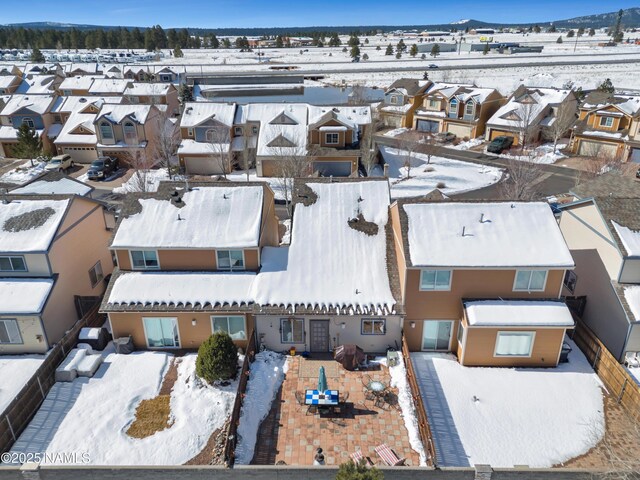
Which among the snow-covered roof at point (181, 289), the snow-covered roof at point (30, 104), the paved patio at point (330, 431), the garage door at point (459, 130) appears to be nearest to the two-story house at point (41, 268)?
the snow-covered roof at point (181, 289)

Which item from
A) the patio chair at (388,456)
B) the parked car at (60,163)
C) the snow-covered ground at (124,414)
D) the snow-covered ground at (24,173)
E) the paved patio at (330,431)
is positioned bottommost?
the paved patio at (330,431)

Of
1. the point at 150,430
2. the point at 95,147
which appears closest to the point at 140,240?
the point at 150,430

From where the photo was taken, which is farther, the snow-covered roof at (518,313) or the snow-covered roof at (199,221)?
the snow-covered roof at (199,221)

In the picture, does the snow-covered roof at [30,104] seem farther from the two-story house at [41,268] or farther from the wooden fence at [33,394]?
the wooden fence at [33,394]

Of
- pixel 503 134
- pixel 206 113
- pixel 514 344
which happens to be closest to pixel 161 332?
pixel 514 344

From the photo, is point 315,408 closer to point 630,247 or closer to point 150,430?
point 150,430

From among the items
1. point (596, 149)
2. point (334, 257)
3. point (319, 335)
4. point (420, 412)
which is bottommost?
point (420, 412)

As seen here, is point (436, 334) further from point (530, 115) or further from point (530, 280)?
point (530, 115)
